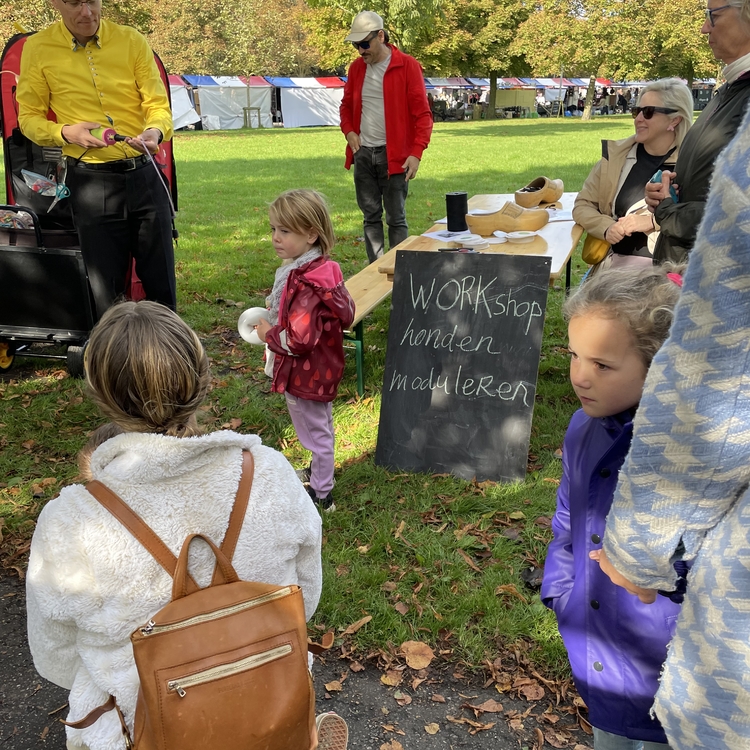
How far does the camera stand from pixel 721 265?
0.95 m

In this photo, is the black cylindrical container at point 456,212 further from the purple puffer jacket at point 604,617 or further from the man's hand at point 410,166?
the purple puffer jacket at point 604,617

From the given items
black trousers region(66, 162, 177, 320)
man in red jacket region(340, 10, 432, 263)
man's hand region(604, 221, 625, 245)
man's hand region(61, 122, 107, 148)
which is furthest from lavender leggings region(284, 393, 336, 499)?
man in red jacket region(340, 10, 432, 263)

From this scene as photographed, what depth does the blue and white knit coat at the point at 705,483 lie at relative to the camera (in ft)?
3.12

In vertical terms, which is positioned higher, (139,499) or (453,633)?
(139,499)

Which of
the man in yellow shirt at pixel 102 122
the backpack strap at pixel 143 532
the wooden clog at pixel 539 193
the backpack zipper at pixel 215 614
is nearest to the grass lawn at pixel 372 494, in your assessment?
the backpack strap at pixel 143 532

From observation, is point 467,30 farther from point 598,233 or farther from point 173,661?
point 173,661

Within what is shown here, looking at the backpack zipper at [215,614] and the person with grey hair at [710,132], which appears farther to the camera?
the person with grey hair at [710,132]

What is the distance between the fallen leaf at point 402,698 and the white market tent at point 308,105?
49.1 metres

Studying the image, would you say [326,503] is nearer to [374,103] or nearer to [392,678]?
[392,678]

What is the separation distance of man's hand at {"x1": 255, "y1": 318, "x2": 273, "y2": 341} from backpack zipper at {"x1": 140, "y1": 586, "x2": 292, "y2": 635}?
211cm

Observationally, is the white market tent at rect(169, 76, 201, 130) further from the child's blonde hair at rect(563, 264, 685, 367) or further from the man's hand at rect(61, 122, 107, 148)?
the child's blonde hair at rect(563, 264, 685, 367)

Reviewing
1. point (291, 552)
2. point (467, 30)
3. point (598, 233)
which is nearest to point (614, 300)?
point (291, 552)

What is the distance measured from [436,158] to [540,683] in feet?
63.5

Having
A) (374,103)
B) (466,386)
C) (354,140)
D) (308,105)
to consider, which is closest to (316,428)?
(466,386)
